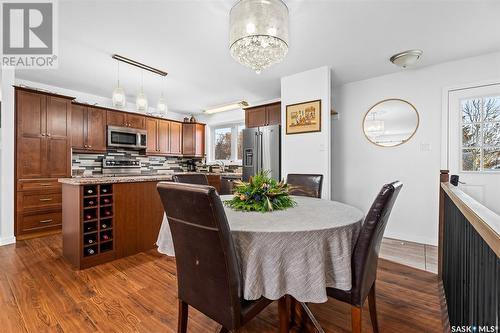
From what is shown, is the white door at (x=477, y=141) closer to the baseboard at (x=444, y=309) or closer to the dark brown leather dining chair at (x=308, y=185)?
the baseboard at (x=444, y=309)

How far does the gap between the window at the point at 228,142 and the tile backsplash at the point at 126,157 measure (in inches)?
33.7

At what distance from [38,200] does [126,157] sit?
1.68 meters

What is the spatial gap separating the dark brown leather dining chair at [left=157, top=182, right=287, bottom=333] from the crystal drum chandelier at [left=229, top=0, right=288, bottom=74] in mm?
1229

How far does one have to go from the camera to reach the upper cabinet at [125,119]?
435cm

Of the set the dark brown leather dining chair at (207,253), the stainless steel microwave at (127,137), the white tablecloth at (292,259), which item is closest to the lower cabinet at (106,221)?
the dark brown leather dining chair at (207,253)

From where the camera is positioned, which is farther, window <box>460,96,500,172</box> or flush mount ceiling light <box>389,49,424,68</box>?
window <box>460,96,500,172</box>

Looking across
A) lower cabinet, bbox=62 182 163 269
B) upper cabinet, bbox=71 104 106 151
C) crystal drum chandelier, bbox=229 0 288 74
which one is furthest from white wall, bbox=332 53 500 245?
upper cabinet, bbox=71 104 106 151

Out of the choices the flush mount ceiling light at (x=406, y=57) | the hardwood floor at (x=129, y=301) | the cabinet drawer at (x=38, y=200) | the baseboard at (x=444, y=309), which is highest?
the flush mount ceiling light at (x=406, y=57)

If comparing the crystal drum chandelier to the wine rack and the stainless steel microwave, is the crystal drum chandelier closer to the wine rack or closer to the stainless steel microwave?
the wine rack

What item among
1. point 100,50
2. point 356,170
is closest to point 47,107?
point 100,50

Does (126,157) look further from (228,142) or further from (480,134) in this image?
(480,134)

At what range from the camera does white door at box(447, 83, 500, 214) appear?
271 centimetres

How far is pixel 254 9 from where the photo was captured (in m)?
1.61

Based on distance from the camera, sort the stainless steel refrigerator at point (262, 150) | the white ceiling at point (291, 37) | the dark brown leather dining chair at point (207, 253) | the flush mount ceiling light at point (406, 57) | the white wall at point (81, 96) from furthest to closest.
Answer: the white wall at point (81, 96) → the stainless steel refrigerator at point (262, 150) → the flush mount ceiling light at point (406, 57) → the white ceiling at point (291, 37) → the dark brown leather dining chair at point (207, 253)
